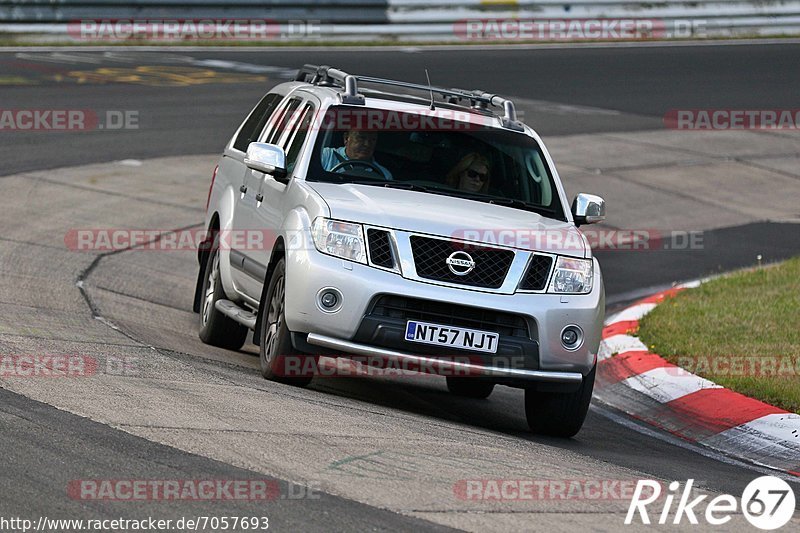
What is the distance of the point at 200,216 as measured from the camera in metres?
14.9

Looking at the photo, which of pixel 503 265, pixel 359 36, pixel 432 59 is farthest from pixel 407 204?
pixel 359 36

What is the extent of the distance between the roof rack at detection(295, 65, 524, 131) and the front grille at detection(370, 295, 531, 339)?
1.91 metres

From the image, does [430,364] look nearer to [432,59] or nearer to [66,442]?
[66,442]

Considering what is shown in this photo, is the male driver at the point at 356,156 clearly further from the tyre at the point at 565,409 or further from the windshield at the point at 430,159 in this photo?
the tyre at the point at 565,409

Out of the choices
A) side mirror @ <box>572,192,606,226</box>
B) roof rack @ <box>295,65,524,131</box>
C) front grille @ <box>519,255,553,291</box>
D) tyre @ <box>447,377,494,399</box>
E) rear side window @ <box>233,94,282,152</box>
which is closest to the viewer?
front grille @ <box>519,255,553,291</box>

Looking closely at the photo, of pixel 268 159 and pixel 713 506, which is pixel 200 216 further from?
pixel 713 506

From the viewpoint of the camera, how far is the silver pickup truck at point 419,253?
7.68 meters

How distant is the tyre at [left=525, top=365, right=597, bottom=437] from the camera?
26.8 ft

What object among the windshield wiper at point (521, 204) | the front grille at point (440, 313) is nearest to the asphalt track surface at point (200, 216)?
the front grille at point (440, 313)

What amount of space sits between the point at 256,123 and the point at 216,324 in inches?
63.7

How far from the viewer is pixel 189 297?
11891 millimetres

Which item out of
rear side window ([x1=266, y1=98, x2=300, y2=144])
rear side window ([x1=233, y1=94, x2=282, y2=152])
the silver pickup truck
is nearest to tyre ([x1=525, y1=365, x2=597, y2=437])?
the silver pickup truck

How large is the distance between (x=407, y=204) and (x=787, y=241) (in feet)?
28.5

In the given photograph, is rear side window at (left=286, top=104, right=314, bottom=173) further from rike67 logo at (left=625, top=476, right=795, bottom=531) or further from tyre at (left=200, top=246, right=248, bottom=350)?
rike67 logo at (left=625, top=476, right=795, bottom=531)
